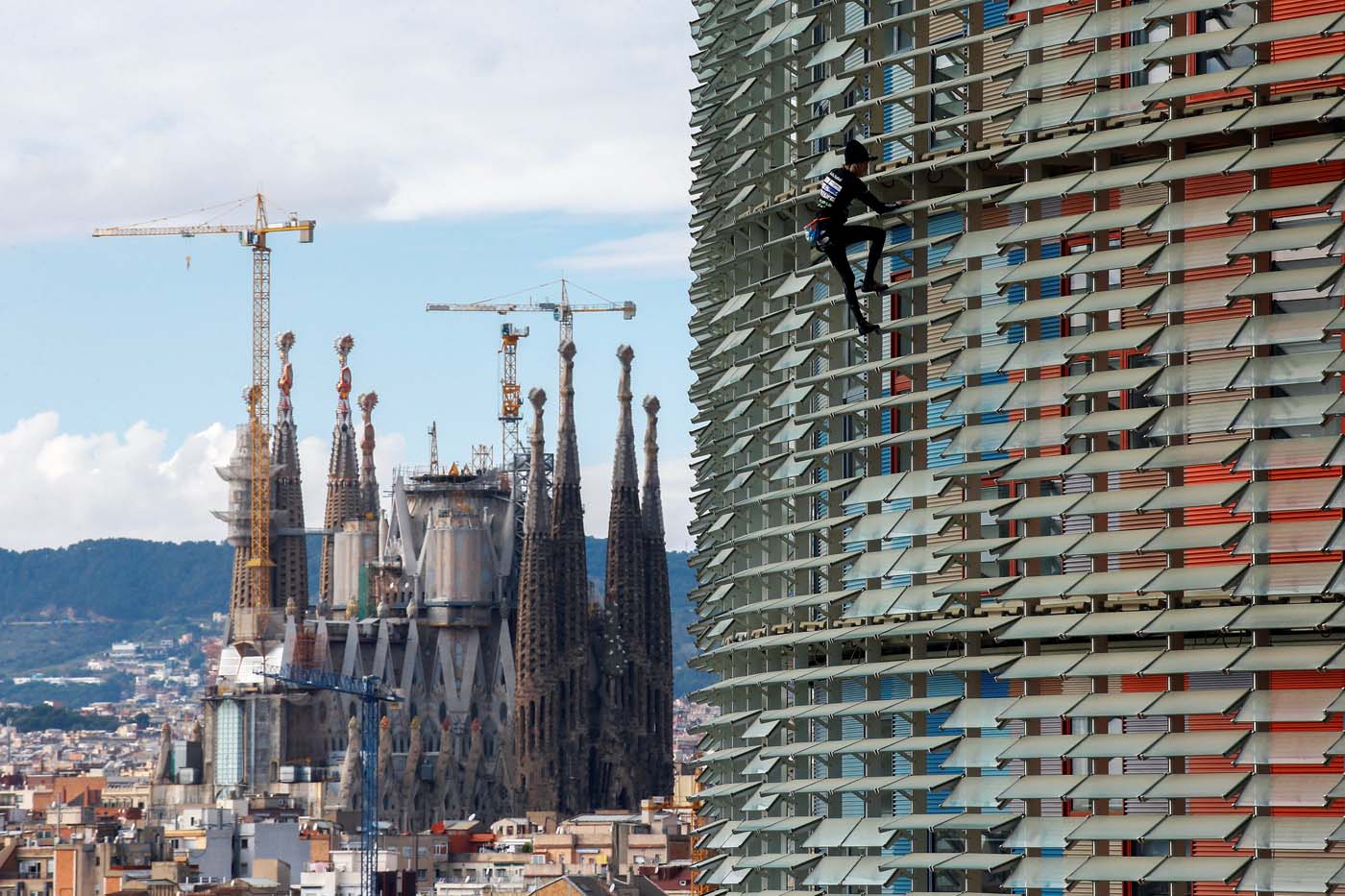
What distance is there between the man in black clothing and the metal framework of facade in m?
0.68

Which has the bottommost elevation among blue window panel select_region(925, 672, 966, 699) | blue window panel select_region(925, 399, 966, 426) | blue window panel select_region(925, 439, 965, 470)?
blue window panel select_region(925, 672, 966, 699)

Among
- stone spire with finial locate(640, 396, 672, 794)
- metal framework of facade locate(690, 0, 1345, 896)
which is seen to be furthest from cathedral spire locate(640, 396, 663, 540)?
metal framework of facade locate(690, 0, 1345, 896)

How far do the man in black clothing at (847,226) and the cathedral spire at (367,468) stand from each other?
135081mm

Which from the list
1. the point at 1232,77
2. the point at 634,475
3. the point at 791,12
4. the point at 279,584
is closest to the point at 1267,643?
the point at 1232,77

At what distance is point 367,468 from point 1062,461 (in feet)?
459

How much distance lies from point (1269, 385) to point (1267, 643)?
164 cm

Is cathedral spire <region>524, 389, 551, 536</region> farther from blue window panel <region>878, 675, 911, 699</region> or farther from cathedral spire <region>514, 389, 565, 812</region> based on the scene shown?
blue window panel <region>878, 675, 911, 699</region>

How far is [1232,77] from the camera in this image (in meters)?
18.3

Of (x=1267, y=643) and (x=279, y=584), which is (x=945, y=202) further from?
(x=279, y=584)

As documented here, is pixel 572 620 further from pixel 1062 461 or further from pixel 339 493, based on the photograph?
pixel 1062 461

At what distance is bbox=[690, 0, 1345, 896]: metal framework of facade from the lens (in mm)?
18203

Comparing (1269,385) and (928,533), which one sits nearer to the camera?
(1269,385)

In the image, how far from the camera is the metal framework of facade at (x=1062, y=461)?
18.2 meters

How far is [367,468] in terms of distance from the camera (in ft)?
518
